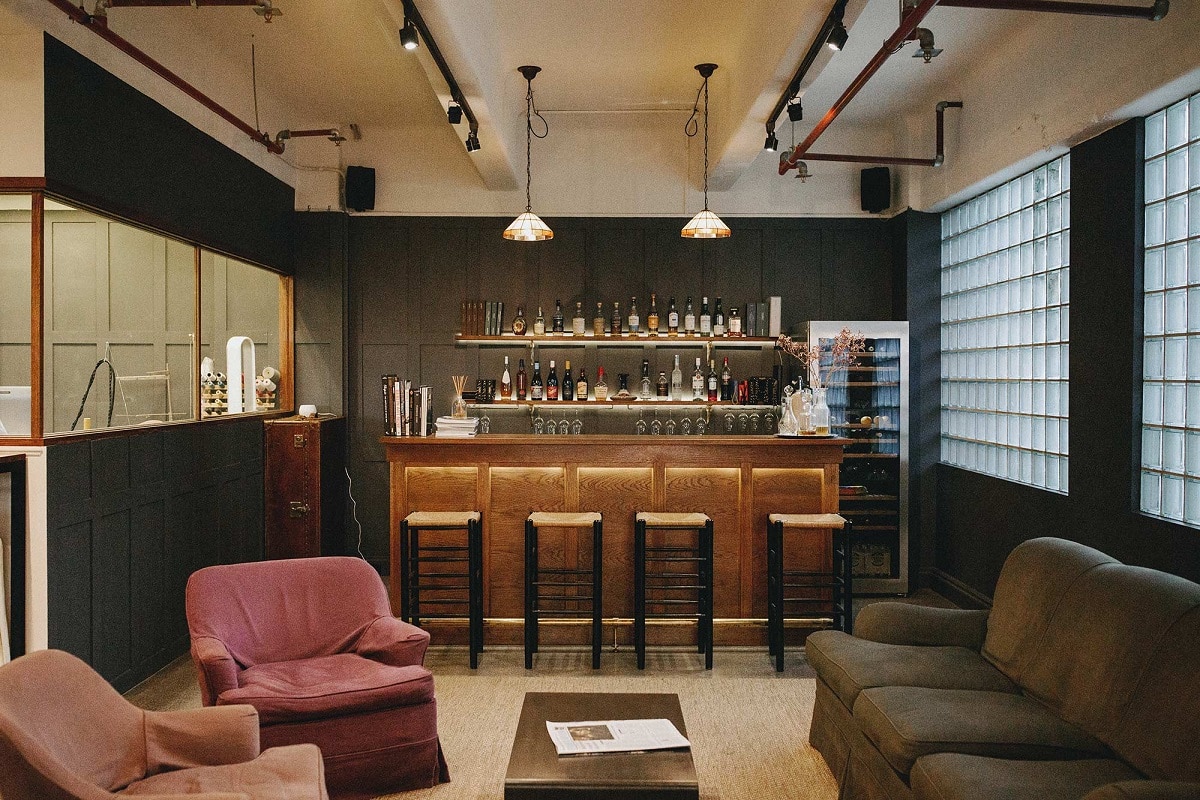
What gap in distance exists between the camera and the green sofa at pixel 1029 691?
2299 millimetres

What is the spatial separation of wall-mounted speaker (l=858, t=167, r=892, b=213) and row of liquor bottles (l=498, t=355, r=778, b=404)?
1.62 meters

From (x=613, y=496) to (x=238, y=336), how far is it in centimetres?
317

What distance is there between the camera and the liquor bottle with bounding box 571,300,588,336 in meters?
6.85

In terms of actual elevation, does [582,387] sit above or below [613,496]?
above

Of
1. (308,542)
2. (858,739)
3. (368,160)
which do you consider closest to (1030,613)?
(858,739)

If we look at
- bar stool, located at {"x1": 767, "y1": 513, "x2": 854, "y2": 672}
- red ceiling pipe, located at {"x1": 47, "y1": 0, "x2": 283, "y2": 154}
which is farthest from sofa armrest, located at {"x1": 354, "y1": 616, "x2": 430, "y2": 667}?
red ceiling pipe, located at {"x1": 47, "y1": 0, "x2": 283, "y2": 154}

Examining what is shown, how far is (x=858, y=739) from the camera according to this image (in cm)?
297

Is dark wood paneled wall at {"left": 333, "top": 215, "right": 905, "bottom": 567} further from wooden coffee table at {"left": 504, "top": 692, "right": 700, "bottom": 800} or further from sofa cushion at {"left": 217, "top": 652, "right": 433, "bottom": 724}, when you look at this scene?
wooden coffee table at {"left": 504, "top": 692, "right": 700, "bottom": 800}

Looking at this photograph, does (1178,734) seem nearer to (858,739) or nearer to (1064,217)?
(858,739)

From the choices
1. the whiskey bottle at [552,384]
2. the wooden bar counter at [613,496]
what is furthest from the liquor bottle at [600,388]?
the wooden bar counter at [613,496]

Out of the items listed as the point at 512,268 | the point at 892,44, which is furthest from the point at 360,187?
the point at 892,44

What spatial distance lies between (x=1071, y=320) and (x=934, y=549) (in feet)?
8.10

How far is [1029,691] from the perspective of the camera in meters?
2.98

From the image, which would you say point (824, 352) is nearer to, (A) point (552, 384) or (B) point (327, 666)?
(A) point (552, 384)
